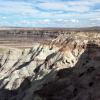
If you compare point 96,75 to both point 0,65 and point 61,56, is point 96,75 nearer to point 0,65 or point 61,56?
point 61,56

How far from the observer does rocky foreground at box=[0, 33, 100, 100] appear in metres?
40.1

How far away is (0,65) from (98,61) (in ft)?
132

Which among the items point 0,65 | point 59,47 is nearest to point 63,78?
point 59,47

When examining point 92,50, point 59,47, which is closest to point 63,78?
point 92,50

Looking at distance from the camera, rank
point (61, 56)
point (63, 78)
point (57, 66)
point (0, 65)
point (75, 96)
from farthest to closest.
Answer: point (0, 65) < point (61, 56) < point (57, 66) < point (63, 78) < point (75, 96)

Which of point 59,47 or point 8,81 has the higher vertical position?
point 59,47

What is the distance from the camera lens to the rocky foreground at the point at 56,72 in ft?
132

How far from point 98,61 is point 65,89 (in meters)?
9.15

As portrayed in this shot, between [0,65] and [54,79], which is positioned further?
[0,65]

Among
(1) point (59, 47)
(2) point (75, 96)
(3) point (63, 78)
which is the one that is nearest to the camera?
(2) point (75, 96)

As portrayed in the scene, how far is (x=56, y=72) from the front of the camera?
50.8 metres

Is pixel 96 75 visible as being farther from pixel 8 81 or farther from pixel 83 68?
pixel 8 81

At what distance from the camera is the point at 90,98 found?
36.0 metres

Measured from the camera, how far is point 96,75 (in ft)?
135
